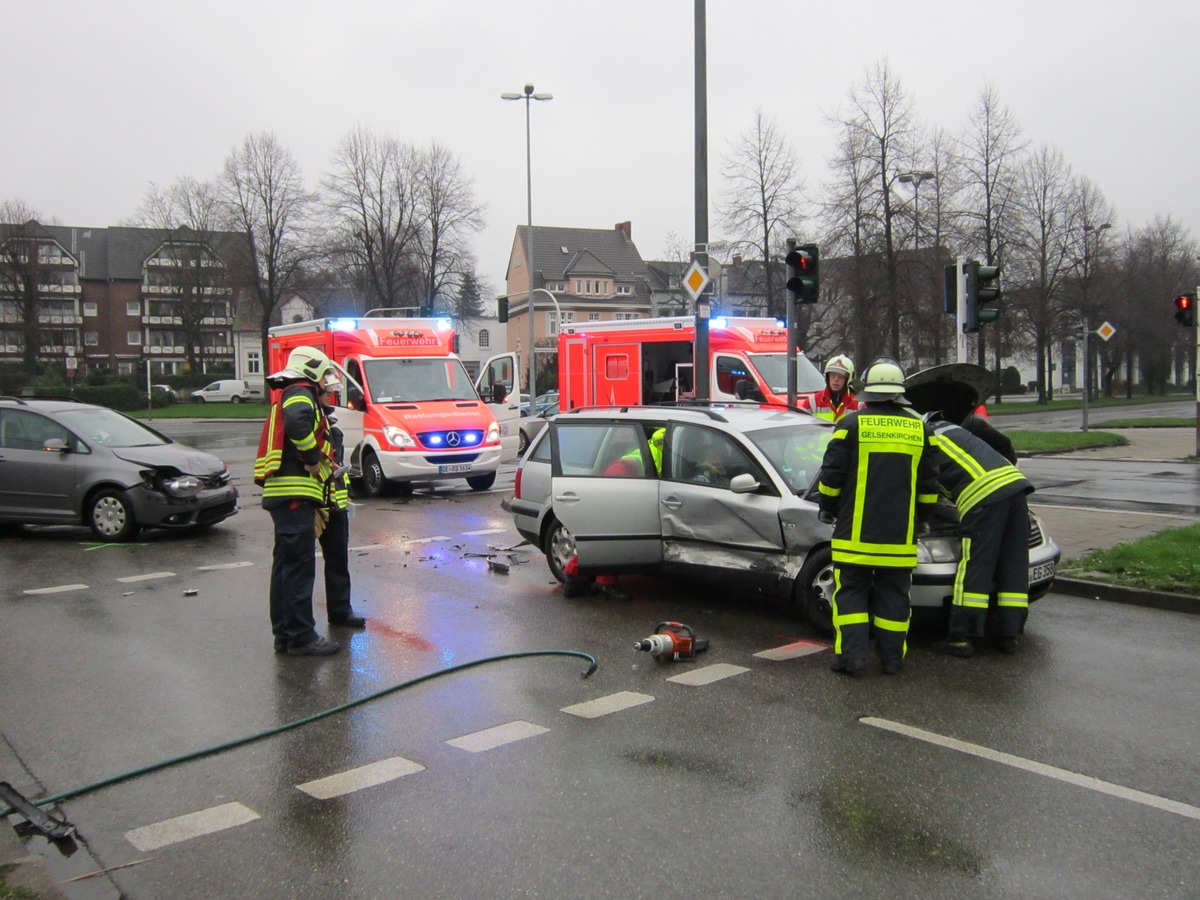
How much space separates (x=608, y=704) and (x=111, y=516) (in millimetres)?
8136

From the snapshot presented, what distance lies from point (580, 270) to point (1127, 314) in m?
43.7

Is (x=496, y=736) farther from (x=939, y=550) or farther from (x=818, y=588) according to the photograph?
(x=939, y=550)

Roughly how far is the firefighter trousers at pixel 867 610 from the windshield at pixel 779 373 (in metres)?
11.9

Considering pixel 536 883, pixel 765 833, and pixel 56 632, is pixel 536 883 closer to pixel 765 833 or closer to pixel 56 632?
pixel 765 833

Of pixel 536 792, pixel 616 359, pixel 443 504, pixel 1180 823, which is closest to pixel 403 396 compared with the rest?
pixel 443 504

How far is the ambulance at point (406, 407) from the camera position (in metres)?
15.5

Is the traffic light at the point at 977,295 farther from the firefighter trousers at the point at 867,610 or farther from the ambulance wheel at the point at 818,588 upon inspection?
the firefighter trousers at the point at 867,610

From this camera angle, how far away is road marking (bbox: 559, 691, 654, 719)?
557 cm

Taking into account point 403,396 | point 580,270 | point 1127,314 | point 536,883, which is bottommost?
point 536,883

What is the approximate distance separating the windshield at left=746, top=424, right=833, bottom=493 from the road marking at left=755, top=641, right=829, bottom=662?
1.06m

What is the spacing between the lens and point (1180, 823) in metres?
4.06

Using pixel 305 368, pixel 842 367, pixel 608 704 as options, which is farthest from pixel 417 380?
pixel 608 704

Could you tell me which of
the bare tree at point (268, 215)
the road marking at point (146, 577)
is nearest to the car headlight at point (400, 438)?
the road marking at point (146, 577)

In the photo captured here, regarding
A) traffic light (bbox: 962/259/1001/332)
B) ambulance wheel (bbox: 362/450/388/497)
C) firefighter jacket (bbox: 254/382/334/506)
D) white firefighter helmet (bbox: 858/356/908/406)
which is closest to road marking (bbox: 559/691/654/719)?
white firefighter helmet (bbox: 858/356/908/406)
